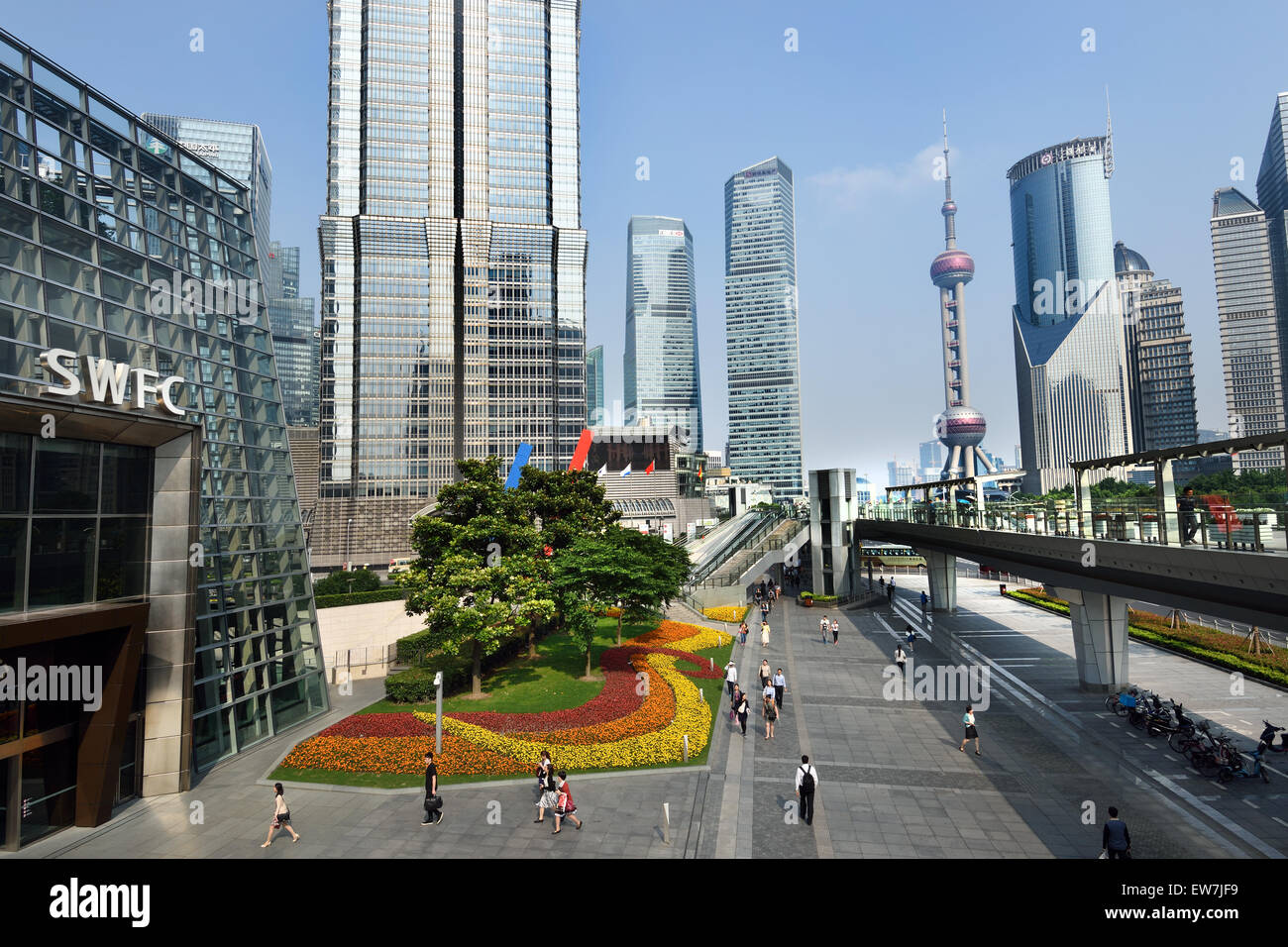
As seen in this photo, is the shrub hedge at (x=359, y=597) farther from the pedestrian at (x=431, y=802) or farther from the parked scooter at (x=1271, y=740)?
A: the parked scooter at (x=1271, y=740)

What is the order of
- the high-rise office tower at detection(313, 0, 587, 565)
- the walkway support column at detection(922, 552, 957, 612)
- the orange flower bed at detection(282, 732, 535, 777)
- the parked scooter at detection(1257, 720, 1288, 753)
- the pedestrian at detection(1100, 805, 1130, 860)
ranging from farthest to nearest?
the high-rise office tower at detection(313, 0, 587, 565)
the walkway support column at detection(922, 552, 957, 612)
the orange flower bed at detection(282, 732, 535, 777)
the parked scooter at detection(1257, 720, 1288, 753)
the pedestrian at detection(1100, 805, 1130, 860)

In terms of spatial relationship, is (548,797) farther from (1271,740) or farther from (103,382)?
(1271,740)

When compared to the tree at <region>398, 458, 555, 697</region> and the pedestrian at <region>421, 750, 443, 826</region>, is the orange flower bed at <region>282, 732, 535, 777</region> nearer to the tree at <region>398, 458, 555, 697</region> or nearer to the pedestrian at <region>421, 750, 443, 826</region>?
the pedestrian at <region>421, 750, 443, 826</region>

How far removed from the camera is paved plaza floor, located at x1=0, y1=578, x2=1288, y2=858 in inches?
623

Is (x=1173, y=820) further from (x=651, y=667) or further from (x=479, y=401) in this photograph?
(x=479, y=401)

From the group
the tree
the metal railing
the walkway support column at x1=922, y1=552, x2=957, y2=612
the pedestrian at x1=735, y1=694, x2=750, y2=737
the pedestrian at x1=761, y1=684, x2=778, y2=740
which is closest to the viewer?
the metal railing

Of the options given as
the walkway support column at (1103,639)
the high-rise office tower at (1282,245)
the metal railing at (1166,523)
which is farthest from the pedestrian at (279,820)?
the high-rise office tower at (1282,245)

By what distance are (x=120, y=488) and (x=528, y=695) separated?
16.5 m

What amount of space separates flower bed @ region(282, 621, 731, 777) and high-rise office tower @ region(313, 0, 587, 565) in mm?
73785

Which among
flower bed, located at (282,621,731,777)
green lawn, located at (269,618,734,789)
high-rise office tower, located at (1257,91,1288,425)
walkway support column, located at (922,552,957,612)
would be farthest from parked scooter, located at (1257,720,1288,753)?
high-rise office tower, located at (1257,91,1288,425)

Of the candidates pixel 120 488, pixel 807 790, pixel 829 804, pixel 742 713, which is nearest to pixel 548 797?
pixel 807 790

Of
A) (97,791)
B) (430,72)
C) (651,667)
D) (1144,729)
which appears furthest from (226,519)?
(430,72)

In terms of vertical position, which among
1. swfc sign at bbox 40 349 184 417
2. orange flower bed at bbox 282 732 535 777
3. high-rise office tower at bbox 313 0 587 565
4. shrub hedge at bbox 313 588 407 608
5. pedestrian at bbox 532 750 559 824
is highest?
high-rise office tower at bbox 313 0 587 565

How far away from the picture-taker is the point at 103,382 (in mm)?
17875
